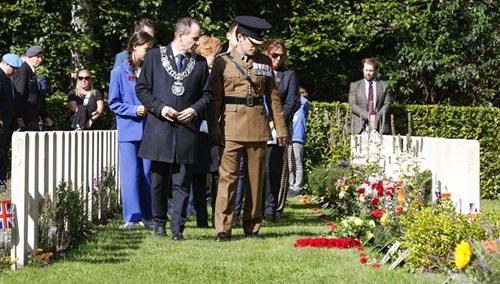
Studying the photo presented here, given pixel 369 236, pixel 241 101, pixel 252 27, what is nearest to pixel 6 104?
pixel 241 101

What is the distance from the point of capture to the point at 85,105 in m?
14.1

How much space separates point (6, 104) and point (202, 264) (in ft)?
17.9

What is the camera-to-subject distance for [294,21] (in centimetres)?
2030

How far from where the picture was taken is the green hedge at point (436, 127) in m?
16.0

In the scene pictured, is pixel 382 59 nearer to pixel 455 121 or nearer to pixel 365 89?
pixel 455 121

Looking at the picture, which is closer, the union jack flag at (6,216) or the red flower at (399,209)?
the union jack flag at (6,216)

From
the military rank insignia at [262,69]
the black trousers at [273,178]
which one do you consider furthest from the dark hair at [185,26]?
the black trousers at [273,178]

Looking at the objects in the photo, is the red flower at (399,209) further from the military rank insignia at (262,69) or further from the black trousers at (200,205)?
the black trousers at (200,205)

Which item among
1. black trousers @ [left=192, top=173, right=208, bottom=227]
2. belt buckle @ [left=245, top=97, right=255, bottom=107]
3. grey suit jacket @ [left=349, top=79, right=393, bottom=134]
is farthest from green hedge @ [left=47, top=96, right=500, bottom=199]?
belt buckle @ [left=245, top=97, right=255, bottom=107]

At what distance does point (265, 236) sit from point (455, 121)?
8280 millimetres

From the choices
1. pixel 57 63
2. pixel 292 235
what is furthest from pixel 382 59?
pixel 292 235

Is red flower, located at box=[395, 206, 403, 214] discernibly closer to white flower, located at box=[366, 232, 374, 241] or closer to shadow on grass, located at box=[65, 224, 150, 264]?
white flower, located at box=[366, 232, 374, 241]

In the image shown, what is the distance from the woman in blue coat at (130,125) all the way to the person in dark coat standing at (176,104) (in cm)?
112

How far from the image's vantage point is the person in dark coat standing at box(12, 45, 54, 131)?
12.6 m
